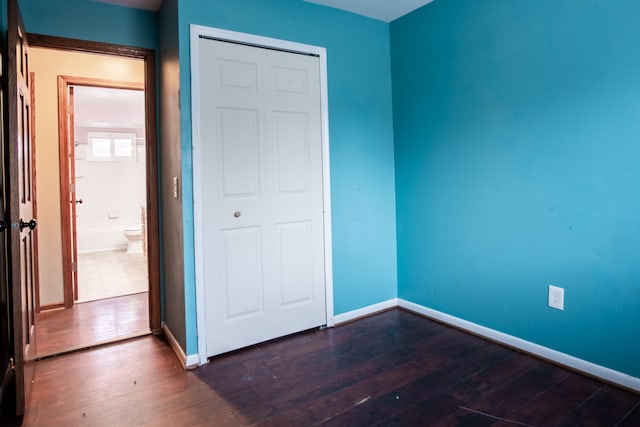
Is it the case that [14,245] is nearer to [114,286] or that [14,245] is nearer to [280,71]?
[280,71]

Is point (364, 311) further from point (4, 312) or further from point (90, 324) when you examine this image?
point (4, 312)

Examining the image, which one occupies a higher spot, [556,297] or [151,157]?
[151,157]

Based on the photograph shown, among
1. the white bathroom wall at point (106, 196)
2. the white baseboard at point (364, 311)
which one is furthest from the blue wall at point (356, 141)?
the white bathroom wall at point (106, 196)

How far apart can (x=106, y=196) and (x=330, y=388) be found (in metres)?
6.28

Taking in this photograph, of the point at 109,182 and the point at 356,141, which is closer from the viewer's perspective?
the point at 356,141

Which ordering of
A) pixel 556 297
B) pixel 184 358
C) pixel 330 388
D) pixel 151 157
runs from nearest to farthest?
pixel 330 388 → pixel 556 297 → pixel 184 358 → pixel 151 157

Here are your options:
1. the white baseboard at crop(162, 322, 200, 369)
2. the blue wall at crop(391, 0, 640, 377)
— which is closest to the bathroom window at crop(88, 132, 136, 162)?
the white baseboard at crop(162, 322, 200, 369)

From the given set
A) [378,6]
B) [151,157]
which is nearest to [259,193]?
[151,157]

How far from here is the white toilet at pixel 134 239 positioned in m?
6.37

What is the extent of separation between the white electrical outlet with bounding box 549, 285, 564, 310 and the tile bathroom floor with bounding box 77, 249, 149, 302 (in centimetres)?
358

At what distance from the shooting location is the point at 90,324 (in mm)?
3119

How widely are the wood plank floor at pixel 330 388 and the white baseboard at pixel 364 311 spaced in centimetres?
31

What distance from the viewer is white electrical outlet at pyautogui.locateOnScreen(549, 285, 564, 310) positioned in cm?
226

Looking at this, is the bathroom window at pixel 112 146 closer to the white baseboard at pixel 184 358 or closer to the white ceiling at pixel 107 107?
the white ceiling at pixel 107 107
